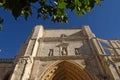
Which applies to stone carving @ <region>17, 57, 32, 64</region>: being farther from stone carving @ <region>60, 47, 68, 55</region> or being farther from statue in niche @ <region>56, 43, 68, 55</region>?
stone carving @ <region>60, 47, 68, 55</region>

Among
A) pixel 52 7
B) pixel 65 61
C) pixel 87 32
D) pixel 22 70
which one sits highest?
pixel 87 32

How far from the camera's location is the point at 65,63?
17.6 m

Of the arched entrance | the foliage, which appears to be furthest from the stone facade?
the foliage

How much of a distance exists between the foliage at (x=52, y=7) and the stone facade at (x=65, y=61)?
33.6ft

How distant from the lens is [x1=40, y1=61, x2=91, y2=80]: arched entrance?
644 inches

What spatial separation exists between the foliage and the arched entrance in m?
11.9

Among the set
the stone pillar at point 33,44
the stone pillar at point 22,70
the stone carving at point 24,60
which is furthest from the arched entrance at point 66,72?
the stone pillar at point 33,44

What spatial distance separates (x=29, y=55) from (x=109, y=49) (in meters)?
9.21

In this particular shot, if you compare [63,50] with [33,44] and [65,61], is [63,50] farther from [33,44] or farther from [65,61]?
[33,44]

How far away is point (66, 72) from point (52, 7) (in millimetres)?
13947

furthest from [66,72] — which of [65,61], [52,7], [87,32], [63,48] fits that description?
[52,7]

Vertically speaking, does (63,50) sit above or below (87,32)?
below

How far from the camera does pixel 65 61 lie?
17609mm

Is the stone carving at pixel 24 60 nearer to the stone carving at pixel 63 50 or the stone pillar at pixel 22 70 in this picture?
the stone pillar at pixel 22 70
